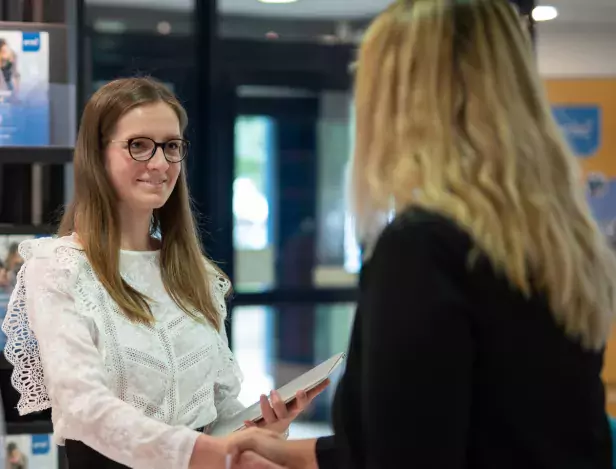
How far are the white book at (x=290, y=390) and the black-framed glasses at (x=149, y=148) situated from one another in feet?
1.88

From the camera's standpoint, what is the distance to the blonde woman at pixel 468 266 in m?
0.93

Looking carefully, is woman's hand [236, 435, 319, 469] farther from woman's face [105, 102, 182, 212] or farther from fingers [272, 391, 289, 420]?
woman's face [105, 102, 182, 212]

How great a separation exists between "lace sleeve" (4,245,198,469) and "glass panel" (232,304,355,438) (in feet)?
7.51

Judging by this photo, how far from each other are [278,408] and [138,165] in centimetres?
61

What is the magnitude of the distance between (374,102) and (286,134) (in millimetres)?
2933

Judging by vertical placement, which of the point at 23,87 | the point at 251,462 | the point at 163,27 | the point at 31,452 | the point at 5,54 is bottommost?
the point at 31,452

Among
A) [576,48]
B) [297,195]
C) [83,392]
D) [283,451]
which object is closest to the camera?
[283,451]

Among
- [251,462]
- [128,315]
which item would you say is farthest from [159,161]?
[251,462]

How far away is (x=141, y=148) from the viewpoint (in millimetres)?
1788

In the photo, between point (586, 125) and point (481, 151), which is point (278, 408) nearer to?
point (481, 151)

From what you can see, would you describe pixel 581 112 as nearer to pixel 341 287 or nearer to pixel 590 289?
pixel 341 287

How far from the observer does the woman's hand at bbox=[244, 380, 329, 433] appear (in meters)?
1.70

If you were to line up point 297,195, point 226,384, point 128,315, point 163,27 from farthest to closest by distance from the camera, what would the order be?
point 297,195
point 163,27
point 226,384
point 128,315

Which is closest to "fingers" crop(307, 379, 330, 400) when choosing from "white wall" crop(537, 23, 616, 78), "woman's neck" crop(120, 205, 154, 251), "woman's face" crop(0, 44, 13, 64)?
"woman's neck" crop(120, 205, 154, 251)
